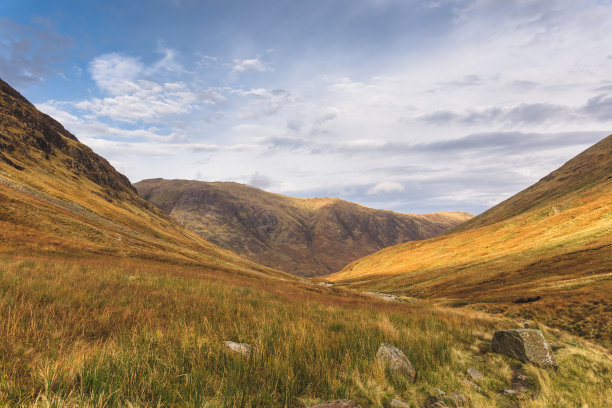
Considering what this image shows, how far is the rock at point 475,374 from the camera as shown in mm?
5621

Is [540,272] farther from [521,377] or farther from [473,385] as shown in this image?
[473,385]

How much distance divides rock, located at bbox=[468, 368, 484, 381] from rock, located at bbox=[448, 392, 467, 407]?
59.2 inches

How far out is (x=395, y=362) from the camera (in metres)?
5.07

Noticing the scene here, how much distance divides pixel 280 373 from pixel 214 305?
473cm

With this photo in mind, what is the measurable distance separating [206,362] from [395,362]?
138 inches

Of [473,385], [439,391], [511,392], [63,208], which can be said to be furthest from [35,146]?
[511,392]

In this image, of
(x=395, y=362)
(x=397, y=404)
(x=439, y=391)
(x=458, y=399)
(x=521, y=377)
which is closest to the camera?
(x=397, y=404)

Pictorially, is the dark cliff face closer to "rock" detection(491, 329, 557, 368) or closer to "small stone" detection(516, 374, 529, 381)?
"rock" detection(491, 329, 557, 368)

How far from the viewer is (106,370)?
3.08 metres

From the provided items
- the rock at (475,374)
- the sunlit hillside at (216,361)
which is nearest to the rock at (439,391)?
the sunlit hillside at (216,361)

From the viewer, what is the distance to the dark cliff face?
249 ft

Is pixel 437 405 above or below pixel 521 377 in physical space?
above

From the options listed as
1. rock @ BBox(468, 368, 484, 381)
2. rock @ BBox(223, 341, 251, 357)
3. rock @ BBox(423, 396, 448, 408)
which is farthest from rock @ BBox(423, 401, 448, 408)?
rock @ BBox(223, 341, 251, 357)

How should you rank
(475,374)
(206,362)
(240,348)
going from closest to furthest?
(206,362) < (240,348) < (475,374)
